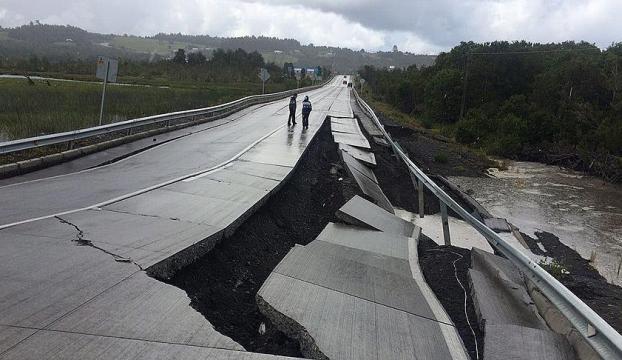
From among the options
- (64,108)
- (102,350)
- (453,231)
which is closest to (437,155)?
(453,231)

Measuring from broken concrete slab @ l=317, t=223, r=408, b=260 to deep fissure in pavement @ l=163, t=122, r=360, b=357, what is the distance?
820mm

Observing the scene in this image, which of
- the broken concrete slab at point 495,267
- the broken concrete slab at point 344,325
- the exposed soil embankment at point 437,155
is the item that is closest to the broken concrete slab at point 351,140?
the exposed soil embankment at point 437,155

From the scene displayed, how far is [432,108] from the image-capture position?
2308 inches

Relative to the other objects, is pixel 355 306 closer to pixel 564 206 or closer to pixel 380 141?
pixel 564 206

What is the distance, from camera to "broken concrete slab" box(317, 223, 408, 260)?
7.54m

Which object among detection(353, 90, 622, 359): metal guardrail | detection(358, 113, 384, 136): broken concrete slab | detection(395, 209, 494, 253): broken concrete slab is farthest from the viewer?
detection(358, 113, 384, 136): broken concrete slab

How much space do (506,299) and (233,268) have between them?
3427 millimetres

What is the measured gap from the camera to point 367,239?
8078mm

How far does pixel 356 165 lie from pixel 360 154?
9.25 feet

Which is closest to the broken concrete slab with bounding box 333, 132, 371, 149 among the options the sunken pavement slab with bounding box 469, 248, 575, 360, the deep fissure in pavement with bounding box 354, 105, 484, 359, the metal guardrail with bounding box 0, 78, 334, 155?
the metal guardrail with bounding box 0, 78, 334, 155

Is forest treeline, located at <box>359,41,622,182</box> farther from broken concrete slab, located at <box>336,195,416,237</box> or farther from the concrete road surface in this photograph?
broken concrete slab, located at <box>336,195,416,237</box>

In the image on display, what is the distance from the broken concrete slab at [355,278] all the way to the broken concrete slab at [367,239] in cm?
85

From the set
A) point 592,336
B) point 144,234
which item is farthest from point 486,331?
point 144,234

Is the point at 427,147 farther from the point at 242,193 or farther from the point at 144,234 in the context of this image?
the point at 144,234
